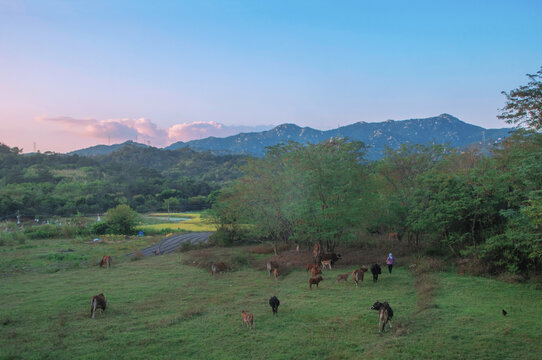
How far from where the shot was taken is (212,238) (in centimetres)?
4178

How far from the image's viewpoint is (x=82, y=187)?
341 ft

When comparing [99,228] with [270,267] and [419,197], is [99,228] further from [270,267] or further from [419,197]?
[419,197]

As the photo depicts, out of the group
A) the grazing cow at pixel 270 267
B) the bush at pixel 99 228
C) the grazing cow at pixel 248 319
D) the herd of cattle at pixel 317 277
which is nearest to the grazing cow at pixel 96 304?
the herd of cattle at pixel 317 277

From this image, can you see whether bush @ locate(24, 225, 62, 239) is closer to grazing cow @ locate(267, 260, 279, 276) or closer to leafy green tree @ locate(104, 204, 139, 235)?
leafy green tree @ locate(104, 204, 139, 235)

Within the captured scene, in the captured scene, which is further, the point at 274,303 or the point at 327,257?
the point at 327,257

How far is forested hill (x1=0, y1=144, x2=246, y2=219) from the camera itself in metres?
83.1

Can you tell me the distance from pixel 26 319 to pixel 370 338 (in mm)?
14358

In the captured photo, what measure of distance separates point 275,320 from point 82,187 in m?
107

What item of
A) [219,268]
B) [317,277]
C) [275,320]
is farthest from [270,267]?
[275,320]

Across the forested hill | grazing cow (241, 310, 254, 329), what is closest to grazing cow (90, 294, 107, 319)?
grazing cow (241, 310, 254, 329)

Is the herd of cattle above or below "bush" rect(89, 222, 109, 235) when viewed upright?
above

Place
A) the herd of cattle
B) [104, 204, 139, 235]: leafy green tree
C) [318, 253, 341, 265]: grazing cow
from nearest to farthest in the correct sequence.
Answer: the herd of cattle, [318, 253, 341, 265]: grazing cow, [104, 204, 139, 235]: leafy green tree

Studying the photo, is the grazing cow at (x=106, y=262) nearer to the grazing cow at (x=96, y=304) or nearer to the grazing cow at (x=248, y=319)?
the grazing cow at (x=96, y=304)

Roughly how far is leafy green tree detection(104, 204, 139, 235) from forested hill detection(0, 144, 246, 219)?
2173cm
